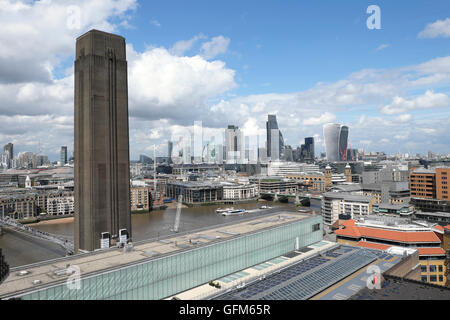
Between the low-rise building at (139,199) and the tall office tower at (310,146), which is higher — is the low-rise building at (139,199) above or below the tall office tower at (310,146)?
below

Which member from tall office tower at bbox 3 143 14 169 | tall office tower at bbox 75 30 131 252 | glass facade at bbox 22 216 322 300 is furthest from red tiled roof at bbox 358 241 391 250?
tall office tower at bbox 3 143 14 169

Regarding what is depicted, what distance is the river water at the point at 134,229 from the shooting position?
25.5m

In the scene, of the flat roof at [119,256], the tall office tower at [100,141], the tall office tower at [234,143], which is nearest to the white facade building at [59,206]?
the tall office tower at [100,141]

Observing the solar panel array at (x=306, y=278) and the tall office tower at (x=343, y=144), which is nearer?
the solar panel array at (x=306, y=278)

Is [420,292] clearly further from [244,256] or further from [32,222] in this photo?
[32,222]

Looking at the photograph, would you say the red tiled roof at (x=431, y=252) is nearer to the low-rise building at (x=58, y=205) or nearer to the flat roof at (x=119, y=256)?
the flat roof at (x=119, y=256)

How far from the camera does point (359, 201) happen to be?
33.7 metres

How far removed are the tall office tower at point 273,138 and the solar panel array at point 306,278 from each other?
14027 cm

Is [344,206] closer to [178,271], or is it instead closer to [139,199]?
[178,271]

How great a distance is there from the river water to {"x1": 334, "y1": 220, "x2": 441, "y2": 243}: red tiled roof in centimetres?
497

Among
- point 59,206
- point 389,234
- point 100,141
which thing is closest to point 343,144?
point 59,206

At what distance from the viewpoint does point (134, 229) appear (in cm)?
3503

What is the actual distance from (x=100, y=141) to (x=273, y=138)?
458 ft

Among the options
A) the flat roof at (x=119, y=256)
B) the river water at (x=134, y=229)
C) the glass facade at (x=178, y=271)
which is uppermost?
the flat roof at (x=119, y=256)
